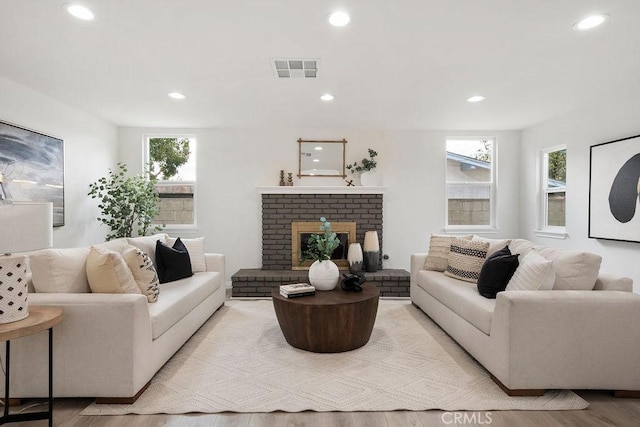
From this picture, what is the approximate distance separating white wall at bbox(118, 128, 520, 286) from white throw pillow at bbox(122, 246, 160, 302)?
9.08 ft

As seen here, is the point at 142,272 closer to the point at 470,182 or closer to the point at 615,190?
the point at 615,190

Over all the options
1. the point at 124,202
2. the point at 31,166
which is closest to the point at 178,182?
the point at 124,202

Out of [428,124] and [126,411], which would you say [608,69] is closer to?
[428,124]

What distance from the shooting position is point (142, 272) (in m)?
2.71

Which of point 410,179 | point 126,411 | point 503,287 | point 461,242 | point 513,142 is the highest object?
point 513,142

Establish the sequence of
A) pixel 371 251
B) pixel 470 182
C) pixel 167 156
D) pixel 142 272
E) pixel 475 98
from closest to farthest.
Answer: pixel 142 272
pixel 475 98
pixel 371 251
pixel 167 156
pixel 470 182

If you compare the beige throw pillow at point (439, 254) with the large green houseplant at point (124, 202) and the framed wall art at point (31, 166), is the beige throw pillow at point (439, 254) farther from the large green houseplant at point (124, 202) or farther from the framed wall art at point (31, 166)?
the framed wall art at point (31, 166)

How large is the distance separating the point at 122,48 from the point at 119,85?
963 mm

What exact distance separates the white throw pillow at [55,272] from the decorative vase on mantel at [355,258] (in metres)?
3.31

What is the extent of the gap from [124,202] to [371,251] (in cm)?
354

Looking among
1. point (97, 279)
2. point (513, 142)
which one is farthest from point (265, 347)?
point (513, 142)

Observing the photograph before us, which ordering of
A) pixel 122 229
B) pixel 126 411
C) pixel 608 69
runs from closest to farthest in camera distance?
1. pixel 126 411
2. pixel 608 69
3. pixel 122 229

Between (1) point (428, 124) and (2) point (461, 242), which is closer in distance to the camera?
(2) point (461, 242)

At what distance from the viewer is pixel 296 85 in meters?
3.58
